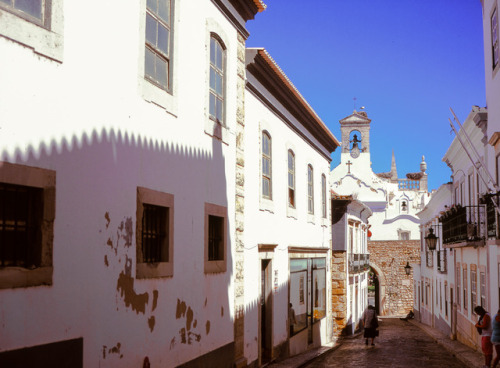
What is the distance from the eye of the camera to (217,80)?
10.6 m

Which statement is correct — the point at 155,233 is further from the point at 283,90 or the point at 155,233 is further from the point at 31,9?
the point at 283,90

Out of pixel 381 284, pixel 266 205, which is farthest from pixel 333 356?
pixel 381 284

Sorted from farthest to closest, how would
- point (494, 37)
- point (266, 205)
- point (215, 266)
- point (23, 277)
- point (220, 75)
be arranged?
point (494, 37), point (266, 205), point (220, 75), point (215, 266), point (23, 277)

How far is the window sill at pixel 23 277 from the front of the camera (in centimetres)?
520

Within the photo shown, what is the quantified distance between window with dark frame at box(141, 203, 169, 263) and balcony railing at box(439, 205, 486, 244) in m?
10.2

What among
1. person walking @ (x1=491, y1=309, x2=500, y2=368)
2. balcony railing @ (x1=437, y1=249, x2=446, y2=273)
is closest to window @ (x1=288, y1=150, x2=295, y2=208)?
person walking @ (x1=491, y1=309, x2=500, y2=368)

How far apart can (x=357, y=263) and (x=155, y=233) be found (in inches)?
938

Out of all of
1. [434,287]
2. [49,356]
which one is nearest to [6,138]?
[49,356]

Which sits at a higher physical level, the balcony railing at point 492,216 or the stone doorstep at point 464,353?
the balcony railing at point 492,216

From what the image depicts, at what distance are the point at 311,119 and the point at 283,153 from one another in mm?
3158

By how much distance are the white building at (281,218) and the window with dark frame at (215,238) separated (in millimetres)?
1875

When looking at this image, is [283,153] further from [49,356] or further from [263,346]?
[49,356]

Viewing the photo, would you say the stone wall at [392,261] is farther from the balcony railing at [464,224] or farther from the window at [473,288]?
the window at [473,288]

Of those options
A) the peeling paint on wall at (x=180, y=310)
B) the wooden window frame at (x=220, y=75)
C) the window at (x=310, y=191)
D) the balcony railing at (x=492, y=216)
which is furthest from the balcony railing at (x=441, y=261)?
the peeling paint on wall at (x=180, y=310)
